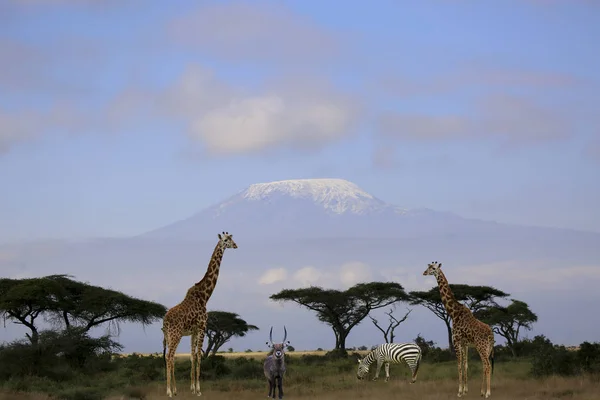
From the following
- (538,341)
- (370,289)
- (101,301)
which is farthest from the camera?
(370,289)

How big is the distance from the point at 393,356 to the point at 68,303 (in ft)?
81.4

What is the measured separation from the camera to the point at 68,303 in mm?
51750

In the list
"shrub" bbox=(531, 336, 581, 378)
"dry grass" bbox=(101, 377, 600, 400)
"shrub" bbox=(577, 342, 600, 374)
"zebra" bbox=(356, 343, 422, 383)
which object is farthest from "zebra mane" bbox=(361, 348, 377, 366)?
"shrub" bbox=(577, 342, 600, 374)

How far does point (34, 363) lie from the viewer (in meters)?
38.5

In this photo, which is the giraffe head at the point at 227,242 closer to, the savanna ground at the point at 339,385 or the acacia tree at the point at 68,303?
the savanna ground at the point at 339,385

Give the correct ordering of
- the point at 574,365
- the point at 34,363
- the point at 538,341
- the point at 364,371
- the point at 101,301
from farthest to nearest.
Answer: the point at 101,301 < the point at 538,341 < the point at 34,363 < the point at 364,371 < the point at 574,365

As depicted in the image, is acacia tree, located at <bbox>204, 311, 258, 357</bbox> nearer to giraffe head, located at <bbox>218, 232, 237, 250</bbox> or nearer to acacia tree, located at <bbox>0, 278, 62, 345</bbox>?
acacia tree, located at <bbox>0, 278, 62, 345</bbox>

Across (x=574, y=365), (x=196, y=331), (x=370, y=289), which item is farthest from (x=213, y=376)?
(x=370, y=289)

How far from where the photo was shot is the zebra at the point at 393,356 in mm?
33750

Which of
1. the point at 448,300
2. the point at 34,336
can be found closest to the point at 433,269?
the point at 448,300

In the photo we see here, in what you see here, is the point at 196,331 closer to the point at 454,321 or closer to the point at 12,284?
the point at 454,321

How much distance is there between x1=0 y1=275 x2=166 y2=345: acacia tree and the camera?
49.3 meters

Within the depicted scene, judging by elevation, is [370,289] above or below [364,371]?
above

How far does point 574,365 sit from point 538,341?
15905 mm
